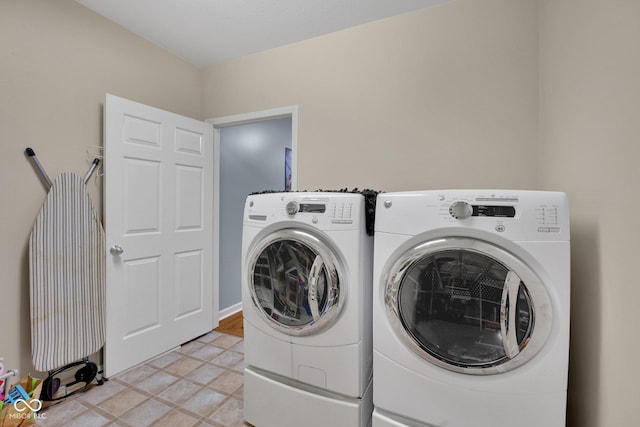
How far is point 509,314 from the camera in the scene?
96 centimetres

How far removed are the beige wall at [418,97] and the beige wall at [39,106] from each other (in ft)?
3.63

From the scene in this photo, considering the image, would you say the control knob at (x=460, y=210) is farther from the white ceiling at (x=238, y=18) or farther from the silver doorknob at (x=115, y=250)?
the silver doorknob at (x=115, y=250)

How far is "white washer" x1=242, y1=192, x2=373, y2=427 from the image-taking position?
1.25 m

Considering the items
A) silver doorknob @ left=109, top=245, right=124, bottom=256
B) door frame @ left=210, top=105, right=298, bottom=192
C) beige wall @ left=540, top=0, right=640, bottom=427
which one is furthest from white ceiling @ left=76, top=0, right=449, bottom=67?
silver doorknob @ left=109, top=245, right=124, bottom=256

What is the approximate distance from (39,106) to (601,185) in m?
2.74

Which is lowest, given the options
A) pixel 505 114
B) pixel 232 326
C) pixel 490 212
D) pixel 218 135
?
pixel 232 326

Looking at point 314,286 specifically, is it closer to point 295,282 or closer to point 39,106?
point 295,282

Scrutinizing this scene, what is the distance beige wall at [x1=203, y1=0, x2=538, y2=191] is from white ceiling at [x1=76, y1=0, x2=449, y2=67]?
0.09 metres

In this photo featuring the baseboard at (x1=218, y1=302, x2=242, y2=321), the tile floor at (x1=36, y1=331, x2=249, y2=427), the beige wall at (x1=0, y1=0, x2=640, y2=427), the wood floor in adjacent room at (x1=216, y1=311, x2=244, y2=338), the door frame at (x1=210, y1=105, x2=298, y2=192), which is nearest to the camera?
the beige wall at (x1=0, y1=0, x2=640, y2=427)

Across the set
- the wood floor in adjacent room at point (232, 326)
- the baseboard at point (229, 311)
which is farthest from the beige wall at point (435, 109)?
the baseboard at point (229, 311)

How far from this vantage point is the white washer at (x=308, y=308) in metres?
1.25

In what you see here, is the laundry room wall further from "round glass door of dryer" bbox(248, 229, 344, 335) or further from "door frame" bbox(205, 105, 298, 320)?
"round glass door of dryer" bbox(248, 229, 344, 335)

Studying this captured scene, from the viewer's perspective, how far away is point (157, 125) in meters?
2.18

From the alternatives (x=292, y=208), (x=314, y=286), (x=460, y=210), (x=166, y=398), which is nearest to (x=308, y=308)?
(x=314, y=286)
